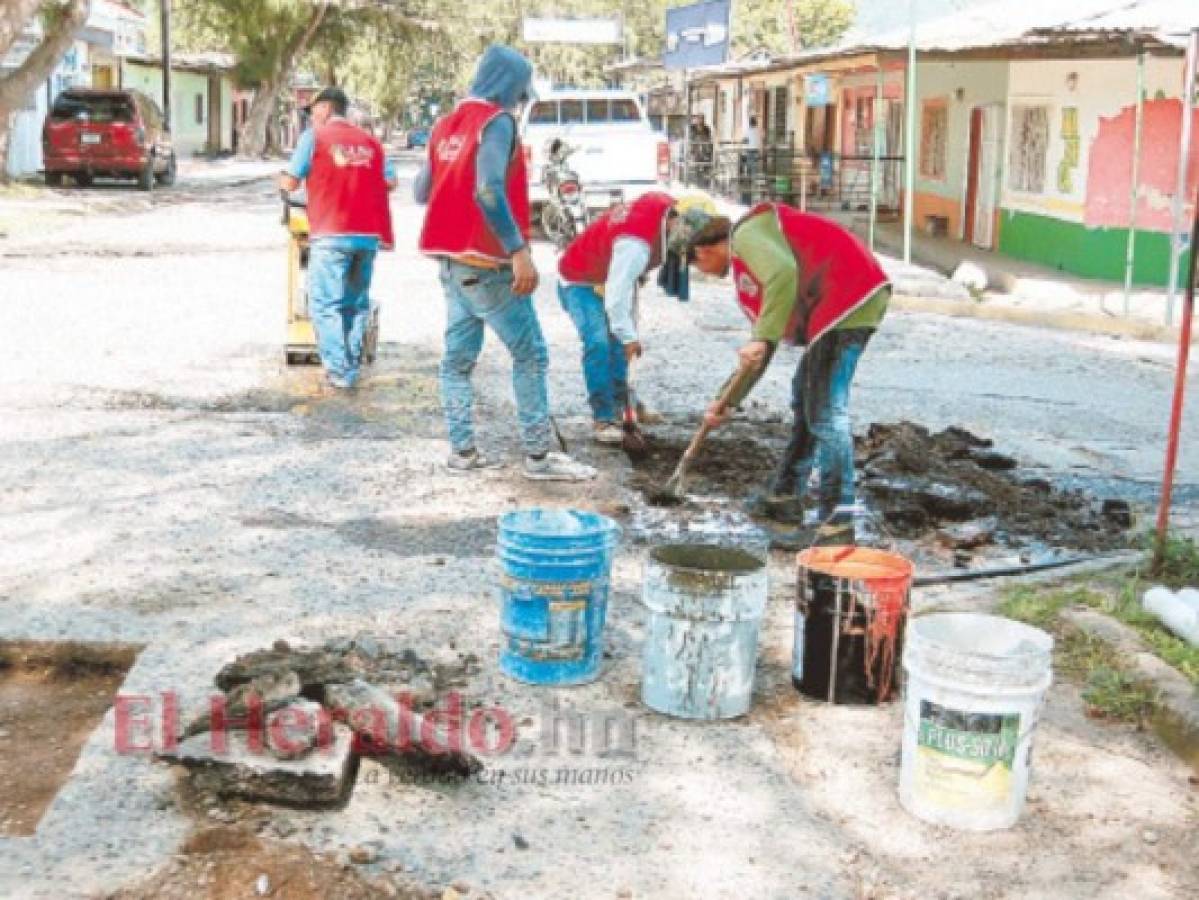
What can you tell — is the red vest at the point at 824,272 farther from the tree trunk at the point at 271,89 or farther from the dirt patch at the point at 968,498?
the tree trunk at the point at 271,89

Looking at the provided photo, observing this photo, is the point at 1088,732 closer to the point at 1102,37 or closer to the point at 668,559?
the point at 668,559

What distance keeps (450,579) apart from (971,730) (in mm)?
2427

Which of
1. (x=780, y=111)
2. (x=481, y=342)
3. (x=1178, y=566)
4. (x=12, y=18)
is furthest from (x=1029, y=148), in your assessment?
(x=780, y=111)

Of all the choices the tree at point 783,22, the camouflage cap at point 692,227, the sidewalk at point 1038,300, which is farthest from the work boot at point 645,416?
the tree at point 783,22

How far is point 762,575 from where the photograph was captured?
4613mm

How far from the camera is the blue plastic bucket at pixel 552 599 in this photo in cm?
469

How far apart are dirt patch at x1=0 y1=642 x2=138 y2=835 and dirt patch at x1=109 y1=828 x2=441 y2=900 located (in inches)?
17.5

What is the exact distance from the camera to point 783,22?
235 feet

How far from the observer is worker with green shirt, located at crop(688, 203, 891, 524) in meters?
5.70

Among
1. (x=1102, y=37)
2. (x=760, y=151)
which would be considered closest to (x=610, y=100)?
(x=1102, y=37)

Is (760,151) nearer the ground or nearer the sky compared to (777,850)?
nearer the sky

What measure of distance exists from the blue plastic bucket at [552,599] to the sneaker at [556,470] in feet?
8.48

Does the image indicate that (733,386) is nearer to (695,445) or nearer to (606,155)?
(695,445)

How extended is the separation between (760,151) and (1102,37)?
14.2 meters
